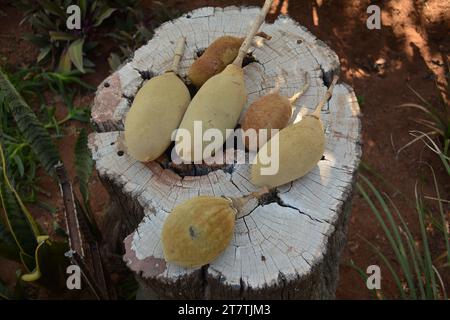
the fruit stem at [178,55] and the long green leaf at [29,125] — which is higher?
the fruit stem at [178,55]

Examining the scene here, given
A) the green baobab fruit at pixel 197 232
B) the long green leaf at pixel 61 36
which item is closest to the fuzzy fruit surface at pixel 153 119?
the green baobab fruit at pixel 197 232

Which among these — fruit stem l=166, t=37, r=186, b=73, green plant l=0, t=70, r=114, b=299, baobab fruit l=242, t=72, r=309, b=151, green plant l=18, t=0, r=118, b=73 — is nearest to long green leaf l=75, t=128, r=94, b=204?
green plant l=0, t=70, r=114, b=299

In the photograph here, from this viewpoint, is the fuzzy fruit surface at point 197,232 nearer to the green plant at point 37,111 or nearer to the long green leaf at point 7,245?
the long green leaf at point 7,245

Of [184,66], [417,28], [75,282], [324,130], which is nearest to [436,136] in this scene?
[417,28]

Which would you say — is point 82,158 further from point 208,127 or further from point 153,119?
point 208,127

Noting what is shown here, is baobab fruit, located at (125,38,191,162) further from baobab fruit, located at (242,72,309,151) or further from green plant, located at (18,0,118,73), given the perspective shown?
green plant, located at (18,0,118,73)
